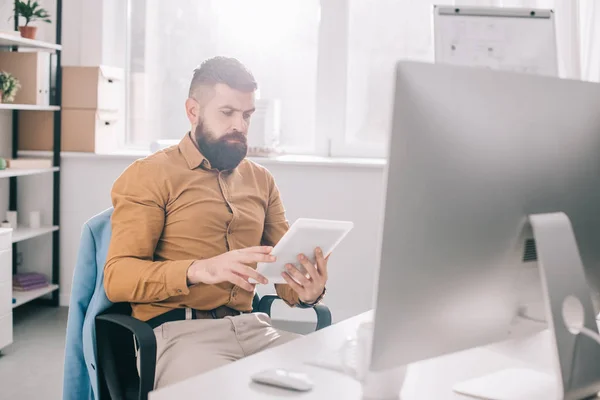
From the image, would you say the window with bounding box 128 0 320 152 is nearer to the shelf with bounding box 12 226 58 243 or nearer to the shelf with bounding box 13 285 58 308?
the shelf with bounding box 12 226 58 243

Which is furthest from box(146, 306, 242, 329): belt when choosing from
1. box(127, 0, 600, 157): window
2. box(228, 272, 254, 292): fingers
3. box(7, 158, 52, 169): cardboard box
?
box(127, 0, 600, 157): window

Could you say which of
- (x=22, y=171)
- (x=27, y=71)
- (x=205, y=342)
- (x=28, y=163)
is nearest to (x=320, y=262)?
(x=205, y=342)

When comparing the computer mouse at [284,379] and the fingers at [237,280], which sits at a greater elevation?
the fingers at [237,280]

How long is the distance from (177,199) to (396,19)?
2703 millimetres

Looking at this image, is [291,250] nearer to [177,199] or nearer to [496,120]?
[177,199]

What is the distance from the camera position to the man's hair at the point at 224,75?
2090 mm

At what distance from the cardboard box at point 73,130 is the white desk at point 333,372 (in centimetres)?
298

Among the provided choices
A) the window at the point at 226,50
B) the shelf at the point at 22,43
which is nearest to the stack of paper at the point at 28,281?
the window at the point at 226,50

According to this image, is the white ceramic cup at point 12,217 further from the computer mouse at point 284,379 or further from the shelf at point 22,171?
the computer mouse at point 284,379

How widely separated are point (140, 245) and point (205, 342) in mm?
285

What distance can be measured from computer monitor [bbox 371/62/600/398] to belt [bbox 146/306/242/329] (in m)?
0.96

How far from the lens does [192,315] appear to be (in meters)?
1.96

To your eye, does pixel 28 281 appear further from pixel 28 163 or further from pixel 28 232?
pixel 28 163

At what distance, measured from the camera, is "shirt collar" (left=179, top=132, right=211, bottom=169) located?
2094mm
